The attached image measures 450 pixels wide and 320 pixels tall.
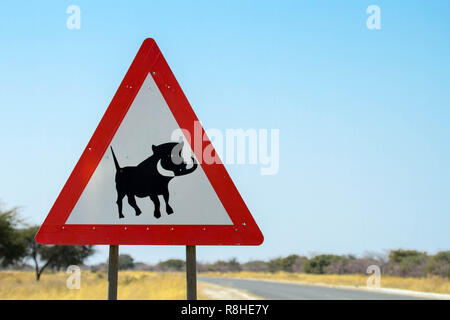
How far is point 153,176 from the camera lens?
2.73m

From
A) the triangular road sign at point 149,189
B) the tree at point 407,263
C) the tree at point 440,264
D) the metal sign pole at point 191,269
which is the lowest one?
the tree at point 407,263

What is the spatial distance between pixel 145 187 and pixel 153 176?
73 millimetres

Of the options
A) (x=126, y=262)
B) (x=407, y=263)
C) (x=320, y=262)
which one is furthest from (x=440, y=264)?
(x=126, y=262)

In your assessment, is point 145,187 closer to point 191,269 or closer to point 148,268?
point 191,269

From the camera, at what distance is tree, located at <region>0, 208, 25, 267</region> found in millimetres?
28578

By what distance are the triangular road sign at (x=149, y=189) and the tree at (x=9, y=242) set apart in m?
27.8

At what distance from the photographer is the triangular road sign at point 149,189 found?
271 centimetres

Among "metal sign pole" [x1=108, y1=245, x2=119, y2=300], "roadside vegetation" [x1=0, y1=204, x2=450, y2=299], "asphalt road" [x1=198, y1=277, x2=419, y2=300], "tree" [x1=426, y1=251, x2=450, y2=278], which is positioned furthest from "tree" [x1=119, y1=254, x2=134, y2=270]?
"metal sign pole" [x1=108, y1=245, x2=119, y2=300]

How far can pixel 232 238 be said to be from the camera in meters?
2.77

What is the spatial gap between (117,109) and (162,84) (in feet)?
0.96

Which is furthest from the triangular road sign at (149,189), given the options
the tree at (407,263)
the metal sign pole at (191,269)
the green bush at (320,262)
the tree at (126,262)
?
the tree at (126,262)

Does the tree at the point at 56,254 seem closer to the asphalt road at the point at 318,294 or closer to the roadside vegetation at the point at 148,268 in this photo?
the roadside vegetation at the point at 148,268

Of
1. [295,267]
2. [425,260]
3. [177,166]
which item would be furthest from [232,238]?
[295,267]
